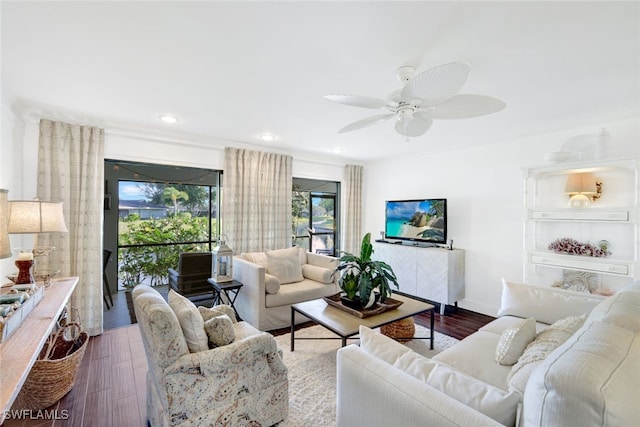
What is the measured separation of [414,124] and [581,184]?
2.22 metres

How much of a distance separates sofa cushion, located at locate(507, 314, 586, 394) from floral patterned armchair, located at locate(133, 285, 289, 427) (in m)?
1.27

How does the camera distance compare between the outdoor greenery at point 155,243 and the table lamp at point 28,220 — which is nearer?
the table lamp at point 28,220

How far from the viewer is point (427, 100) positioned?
1697 millimetres

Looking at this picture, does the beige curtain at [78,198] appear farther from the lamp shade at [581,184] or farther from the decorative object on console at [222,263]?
the lamp shade at [581,184]

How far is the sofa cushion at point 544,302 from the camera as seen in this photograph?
86.4 inches

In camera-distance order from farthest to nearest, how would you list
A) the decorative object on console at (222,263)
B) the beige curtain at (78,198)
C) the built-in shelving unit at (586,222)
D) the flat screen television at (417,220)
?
1. the flat screen television at (417,220)
2. the decorative object on console at (222,263)
3. the beige curtain at (78,198)
4. the built-in shelving unit at (586,222)

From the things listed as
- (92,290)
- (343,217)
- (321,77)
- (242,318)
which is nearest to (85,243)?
(92,290)

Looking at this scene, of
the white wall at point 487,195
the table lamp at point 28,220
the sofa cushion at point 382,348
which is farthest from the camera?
the white wall at point 487,195

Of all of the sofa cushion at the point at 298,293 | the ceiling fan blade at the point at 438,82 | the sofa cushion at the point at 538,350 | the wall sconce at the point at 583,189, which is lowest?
the sofa cushion at the point at 298,293

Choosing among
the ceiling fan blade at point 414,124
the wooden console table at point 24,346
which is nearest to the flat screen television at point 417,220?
the ceiling fan blade at point 414,124

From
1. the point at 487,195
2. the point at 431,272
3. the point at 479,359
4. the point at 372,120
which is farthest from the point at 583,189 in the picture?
the point at 372,120

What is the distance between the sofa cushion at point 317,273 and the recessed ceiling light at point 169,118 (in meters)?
2.41

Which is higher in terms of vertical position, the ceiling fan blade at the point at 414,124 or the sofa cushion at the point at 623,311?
the ceiling fan blade at the point at 414,124

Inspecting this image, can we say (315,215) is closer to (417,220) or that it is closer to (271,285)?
(417,220)
